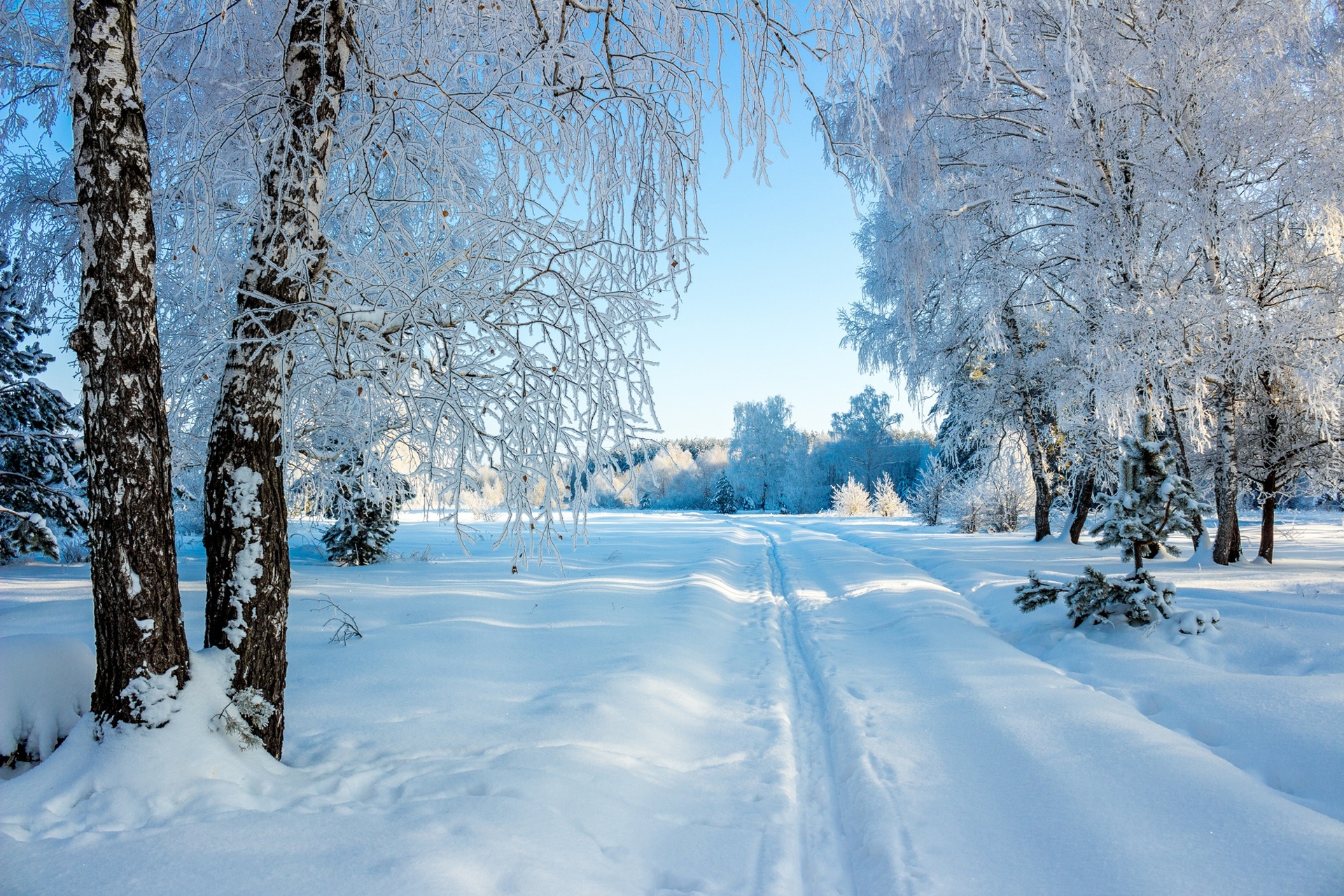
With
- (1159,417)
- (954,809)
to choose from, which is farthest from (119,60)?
(1159,417)

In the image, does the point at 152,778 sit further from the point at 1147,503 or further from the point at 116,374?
the point at 1147,503

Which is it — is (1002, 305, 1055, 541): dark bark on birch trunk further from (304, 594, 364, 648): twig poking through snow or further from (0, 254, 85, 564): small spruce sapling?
(0, 254, 85, 564): small spruce sapling

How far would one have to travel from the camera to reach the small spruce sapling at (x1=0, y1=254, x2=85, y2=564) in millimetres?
8969

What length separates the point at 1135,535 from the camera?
6.44 meters

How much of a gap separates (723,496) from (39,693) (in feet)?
148

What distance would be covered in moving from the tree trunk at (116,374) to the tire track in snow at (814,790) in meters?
2.79

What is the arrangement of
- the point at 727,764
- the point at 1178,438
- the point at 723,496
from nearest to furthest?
the point at 727,764 < the point at 1178,438 < the point at 723,496

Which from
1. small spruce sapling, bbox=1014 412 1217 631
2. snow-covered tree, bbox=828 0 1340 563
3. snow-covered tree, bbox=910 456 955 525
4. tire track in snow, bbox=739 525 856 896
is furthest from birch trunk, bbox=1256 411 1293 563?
snow-covered tree, bbox=910 456 955 525

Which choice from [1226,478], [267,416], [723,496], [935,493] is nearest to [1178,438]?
[1226,478]

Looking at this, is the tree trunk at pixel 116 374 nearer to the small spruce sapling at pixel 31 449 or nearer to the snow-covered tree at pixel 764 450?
the small spruce sapling at pixel 31 449

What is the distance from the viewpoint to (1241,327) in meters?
8.04

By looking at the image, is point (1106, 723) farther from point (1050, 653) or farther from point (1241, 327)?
point (1241, 327)

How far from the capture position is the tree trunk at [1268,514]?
29.3 feet

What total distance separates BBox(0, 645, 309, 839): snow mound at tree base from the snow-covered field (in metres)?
0.01
